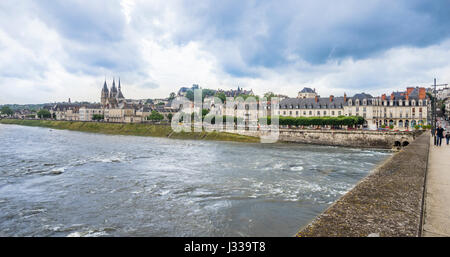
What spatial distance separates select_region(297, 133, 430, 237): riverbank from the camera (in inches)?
174

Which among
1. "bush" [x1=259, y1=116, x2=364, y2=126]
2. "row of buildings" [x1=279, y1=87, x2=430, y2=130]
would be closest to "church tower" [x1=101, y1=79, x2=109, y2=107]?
"row of buildings" [x1=279, y1=87, x2=430, y2=130]

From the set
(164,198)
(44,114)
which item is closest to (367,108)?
(164,198)

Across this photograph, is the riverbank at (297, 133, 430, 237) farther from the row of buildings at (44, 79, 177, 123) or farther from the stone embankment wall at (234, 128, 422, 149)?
the row of buildings at (44, 79, 177, 123)

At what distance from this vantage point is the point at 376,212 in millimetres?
5379

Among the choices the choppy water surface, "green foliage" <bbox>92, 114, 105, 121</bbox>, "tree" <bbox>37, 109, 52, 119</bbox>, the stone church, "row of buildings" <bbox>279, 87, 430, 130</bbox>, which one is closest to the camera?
the choppy water surface

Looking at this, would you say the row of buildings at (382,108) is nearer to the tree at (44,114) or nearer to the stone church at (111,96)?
the stone church at (111,96)

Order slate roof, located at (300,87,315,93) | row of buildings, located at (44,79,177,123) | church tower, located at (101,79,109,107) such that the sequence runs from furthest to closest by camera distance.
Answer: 1. church tower, located at (101,79,109,107)
2. slate roof, located at (300,87,315,93)
3. row of buildings, located at (44,79,177,123)

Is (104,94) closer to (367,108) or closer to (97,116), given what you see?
(97,116)

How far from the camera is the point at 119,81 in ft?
500

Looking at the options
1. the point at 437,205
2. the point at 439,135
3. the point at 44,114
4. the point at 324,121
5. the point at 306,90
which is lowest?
the point at 437,205
